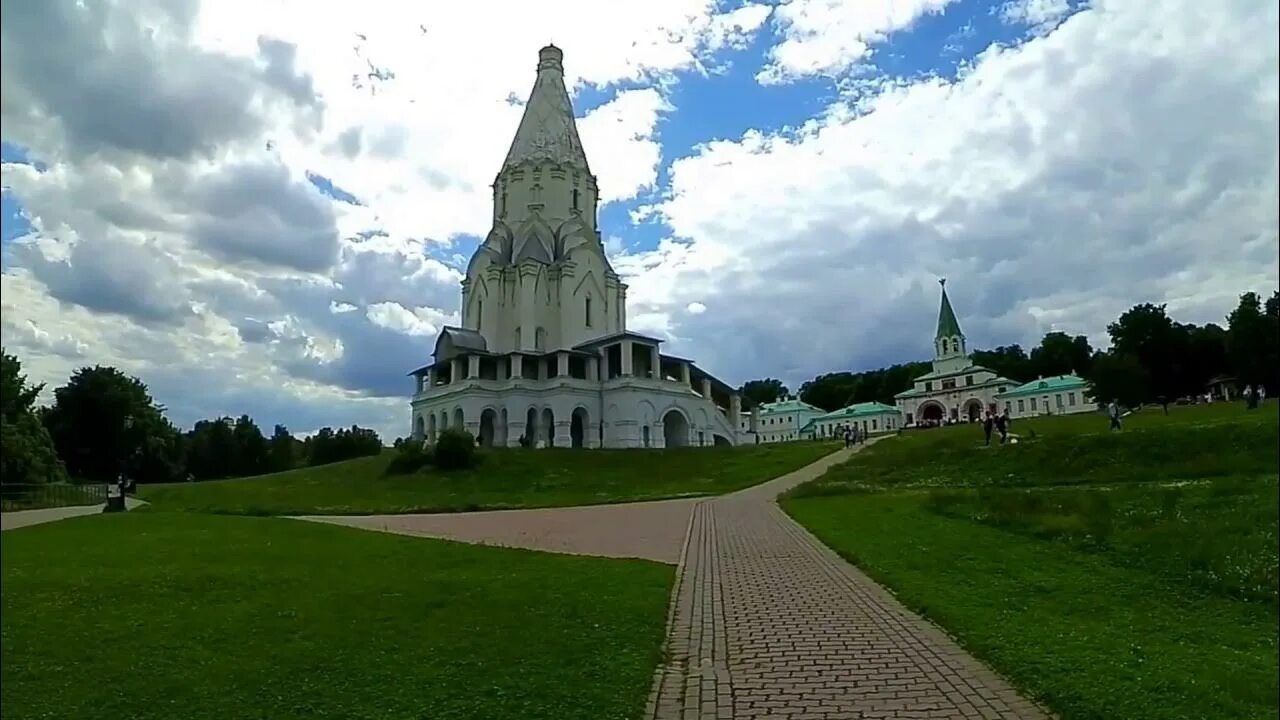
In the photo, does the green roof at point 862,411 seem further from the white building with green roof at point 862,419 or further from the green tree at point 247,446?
the green tree at point 247,446

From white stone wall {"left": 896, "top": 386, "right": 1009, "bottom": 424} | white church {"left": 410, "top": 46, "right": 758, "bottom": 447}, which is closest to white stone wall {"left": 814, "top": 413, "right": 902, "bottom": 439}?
white stone wall {"left": 896, "top": 386, "right": 1009, "bottom": 424}

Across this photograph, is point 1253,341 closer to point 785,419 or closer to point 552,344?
point 552,344

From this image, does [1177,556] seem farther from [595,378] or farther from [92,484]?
[595,378]

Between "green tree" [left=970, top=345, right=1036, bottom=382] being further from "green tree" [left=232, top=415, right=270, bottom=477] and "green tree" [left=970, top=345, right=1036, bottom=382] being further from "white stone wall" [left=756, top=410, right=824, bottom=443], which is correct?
"green tree" [left=232, top=415, right=270, bottom=477]

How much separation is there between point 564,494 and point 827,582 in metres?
23.5

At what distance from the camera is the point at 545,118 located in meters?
69.7

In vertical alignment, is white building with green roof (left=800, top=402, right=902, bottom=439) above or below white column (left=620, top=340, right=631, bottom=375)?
below

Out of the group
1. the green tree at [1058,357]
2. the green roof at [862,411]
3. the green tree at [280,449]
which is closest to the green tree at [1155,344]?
the green tree at [280,449]

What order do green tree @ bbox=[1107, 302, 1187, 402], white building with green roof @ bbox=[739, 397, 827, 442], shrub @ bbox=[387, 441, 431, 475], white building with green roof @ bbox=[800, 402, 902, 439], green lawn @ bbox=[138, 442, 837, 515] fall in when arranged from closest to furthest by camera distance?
1. green tree @ bbox=[1107, 302, 1187, 402]
2. green lawn @ bbox=[138, 442, 837, 515]
3. shrub @ bbox=[387, 441, 431, 475]
4. white building with green roof @ bbox=[800, 402, 902, 439]
5. white building with green roof @ bbox=[739, 397, 827, 442]

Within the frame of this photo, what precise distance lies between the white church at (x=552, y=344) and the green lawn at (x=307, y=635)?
44597 mm

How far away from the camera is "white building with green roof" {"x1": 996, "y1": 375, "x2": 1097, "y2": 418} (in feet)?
222

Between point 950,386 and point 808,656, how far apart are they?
8569cm

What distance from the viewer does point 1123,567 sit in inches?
462

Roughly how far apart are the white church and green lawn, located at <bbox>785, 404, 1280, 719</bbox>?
118 feet
